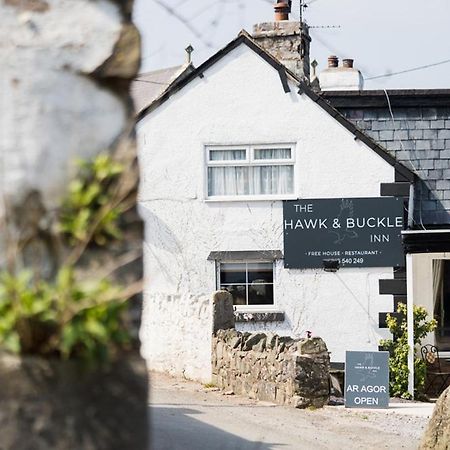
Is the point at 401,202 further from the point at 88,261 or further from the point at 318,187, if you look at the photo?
the point at 88,261

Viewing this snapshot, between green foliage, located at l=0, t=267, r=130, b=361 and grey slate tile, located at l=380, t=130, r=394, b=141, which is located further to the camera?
grey slate tile, located at l=380, t=130, r=394, b=141

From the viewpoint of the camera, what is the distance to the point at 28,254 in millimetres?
1860

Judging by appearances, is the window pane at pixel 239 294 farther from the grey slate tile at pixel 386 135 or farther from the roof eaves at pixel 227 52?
the grey slate tile at pixel 386 135

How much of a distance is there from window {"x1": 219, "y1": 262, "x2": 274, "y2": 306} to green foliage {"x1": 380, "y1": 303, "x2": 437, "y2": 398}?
7.15 feet

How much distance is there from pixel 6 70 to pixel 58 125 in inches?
5.2

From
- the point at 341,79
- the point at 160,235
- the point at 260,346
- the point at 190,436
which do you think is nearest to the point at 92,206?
the point at 190,436

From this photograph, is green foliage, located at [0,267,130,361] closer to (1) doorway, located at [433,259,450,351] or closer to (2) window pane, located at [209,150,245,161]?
(2) window pane, located at [209,150,245,161]

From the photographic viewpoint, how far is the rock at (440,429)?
1056 centimetres

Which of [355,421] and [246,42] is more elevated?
[246,42]

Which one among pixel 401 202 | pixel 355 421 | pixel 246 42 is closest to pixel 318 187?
pixel 401 202

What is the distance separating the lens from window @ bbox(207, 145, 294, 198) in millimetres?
19000

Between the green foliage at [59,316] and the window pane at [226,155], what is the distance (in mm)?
17327

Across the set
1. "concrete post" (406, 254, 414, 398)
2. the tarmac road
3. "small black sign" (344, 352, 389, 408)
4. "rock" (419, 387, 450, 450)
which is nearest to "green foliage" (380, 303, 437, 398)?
"concrete post" (406, 254, 414, 398)

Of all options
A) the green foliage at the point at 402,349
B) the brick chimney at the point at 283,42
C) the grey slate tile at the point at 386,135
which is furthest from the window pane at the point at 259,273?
the brick chimney at the point at 283,42
